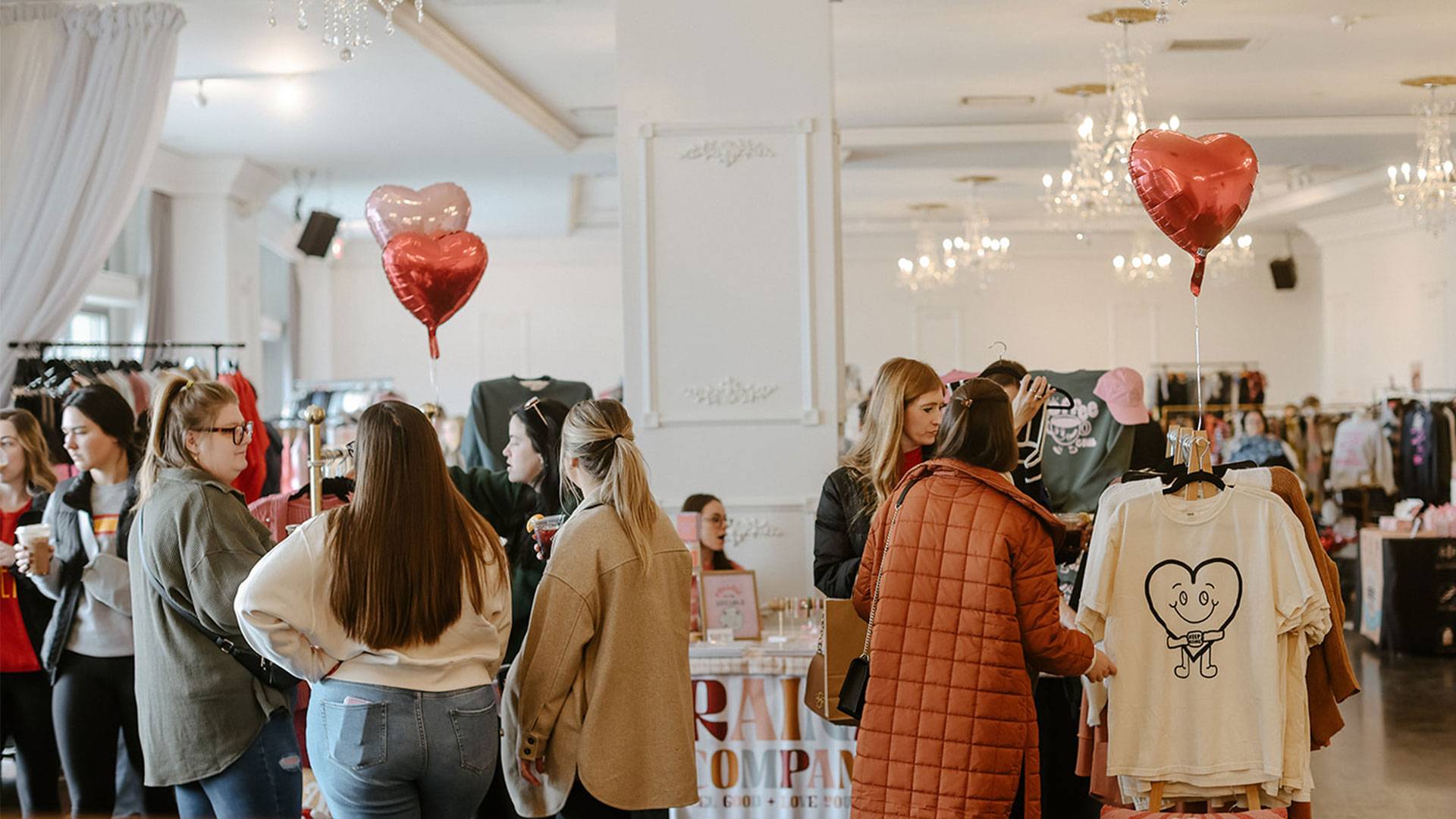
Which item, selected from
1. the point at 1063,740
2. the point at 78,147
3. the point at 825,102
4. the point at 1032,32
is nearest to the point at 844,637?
the point at 1063,740

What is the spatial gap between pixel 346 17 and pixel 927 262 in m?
9.04

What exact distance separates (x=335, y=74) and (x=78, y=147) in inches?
87.7

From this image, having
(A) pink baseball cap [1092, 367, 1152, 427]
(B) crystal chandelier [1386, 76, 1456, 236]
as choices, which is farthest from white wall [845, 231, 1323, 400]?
(A) pink baseball cap [1092, 367, 1152, 427]

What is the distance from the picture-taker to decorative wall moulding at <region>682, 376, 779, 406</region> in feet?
19.1

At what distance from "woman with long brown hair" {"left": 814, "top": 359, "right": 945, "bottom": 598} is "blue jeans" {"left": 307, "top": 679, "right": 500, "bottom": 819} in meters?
1.36

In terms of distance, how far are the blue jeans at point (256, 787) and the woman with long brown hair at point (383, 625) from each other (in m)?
0.49

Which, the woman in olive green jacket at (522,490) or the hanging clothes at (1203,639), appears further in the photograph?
the woman in olive green jacket at (522,490)

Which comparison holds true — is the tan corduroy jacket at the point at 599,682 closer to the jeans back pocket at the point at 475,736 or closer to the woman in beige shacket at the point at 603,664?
the woman in beige shacket at the point at 603,664

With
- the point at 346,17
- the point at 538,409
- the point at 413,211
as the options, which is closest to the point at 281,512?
the point at 538,409

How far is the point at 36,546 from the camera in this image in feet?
12.6

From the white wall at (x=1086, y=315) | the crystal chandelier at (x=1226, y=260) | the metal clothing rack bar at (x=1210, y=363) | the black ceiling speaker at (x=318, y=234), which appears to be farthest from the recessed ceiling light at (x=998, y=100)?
the white wall at (x=1086, y=315)

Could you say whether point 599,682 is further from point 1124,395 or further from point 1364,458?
point 1364,458

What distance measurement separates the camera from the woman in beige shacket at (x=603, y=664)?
2.92 metres

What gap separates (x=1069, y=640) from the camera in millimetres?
3053
